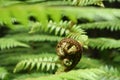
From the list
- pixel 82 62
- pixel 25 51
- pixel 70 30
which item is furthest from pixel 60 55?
pixel 25 51

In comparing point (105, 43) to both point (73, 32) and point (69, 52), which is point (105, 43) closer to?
point (73, 32)

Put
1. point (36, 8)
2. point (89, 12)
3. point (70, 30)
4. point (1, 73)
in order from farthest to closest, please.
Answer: point (1, 73) → point (70, 30) → point (89, 12) → point (36, 8)

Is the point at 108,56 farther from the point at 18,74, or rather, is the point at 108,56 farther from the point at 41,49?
the point at 18,74

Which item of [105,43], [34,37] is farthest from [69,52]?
[34,37]

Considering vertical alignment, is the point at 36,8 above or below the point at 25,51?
above

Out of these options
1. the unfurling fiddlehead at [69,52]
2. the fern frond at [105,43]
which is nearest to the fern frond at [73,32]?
the unfurling fiddlehead at [69,52]

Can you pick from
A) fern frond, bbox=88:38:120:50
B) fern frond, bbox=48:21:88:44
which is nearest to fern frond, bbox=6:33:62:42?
fern frond, bbox=88:38:120:50

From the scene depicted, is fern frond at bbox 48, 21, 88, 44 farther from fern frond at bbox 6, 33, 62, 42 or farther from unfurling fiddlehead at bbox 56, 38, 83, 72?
fern frond at bbox 6, 33, 62, 42

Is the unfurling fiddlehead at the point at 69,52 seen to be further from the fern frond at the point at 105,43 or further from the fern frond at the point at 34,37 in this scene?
the fern frond at the point at 34,37
